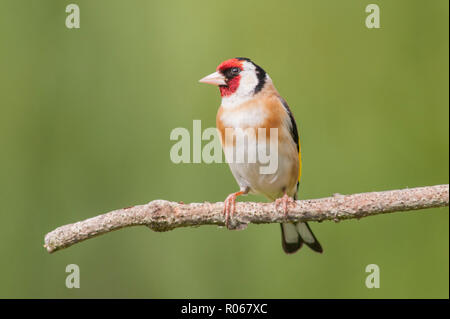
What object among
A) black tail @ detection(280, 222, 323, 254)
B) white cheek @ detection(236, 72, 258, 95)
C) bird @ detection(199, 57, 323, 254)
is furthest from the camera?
black tail @ detection(280, 222, 323, 254)

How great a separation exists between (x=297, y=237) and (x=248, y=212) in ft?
4.55

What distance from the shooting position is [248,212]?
2904 millimetres

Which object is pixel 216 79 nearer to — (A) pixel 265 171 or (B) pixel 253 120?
(B) pixel 253 120

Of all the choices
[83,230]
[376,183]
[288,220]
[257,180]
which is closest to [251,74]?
[257,180]

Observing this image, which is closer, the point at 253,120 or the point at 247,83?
the point at 253,120

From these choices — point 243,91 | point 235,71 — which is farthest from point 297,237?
point 235,71

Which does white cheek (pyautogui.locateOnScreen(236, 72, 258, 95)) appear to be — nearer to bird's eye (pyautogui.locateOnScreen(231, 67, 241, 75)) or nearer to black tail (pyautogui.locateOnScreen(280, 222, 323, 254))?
bird's eye (pyautogui.locateOnScreen(231, 67, 241, 75))

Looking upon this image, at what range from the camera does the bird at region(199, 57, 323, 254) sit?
350 cm

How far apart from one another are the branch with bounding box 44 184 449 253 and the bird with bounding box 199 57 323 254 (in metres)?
0.52

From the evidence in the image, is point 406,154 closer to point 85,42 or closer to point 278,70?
point 278,70

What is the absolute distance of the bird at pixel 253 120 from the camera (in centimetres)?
350

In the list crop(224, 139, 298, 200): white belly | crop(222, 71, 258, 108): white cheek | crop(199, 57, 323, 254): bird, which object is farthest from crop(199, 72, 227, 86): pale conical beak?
crop(224, 139, 298, 200): white belly

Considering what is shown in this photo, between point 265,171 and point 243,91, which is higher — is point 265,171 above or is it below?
below

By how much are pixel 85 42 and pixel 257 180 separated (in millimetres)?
3398
